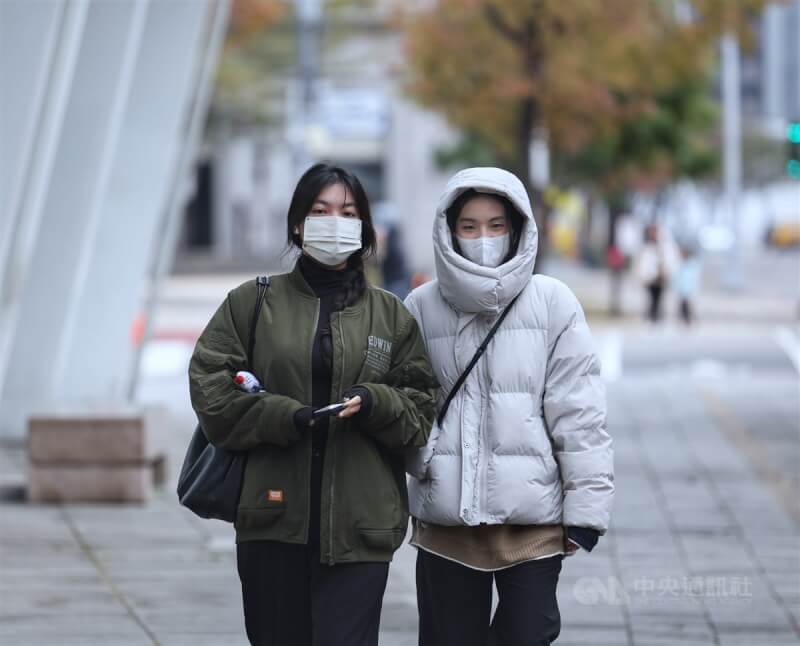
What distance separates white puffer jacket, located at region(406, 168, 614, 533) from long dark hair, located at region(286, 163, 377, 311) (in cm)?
21

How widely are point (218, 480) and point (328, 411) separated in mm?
410

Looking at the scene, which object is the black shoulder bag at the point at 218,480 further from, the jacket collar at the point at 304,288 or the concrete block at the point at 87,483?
the concrete block at the point at 87,483

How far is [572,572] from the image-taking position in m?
8.55

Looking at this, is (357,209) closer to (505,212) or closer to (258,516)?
(505,212)

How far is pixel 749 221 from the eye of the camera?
375 feet

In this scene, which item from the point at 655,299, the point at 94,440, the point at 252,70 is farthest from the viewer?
the point at 252,70

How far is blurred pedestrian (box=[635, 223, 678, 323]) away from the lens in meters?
28.7

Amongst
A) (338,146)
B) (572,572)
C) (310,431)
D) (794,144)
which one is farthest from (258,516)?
(338,146)

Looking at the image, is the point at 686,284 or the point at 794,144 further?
the point at 686,284

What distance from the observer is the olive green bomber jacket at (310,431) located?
14.9 ft

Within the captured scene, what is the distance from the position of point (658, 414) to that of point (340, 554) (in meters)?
12.0

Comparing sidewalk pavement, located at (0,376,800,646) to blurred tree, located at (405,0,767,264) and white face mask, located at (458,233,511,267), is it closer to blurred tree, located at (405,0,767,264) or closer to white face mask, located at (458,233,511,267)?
white face mask, located at (458,233,511,267)

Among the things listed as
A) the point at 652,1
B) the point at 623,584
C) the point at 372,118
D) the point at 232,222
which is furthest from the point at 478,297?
the point at 232,222

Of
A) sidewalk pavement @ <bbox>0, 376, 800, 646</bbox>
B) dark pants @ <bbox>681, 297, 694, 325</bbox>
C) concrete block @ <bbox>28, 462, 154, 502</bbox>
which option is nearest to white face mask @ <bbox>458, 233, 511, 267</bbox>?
sidewalk pavement @ <bbox>0, 376, 800, 646</bbox>
